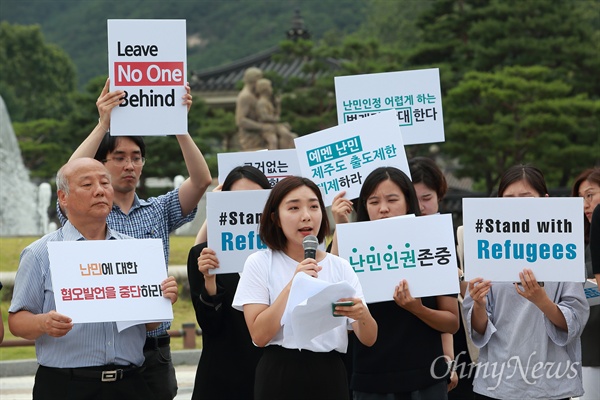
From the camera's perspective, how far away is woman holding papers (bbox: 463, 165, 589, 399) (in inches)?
189

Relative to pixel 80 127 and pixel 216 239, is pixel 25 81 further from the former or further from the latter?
pixel 216 239

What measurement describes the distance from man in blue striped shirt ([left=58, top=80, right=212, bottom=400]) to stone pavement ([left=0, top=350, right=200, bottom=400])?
3719mm

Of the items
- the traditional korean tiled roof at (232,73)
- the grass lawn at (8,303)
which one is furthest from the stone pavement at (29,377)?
the traditional korean tiled roof at (232,73)

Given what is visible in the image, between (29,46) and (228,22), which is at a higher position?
(228,22)

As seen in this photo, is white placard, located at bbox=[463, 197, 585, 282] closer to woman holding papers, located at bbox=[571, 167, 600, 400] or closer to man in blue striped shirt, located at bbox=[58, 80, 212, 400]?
woman holding papers, located at bbox=[571, 167, 600, 400]

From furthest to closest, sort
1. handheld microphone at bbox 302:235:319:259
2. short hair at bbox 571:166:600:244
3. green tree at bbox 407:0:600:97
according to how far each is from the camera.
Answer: green tree at bbox 407:0:600:97, short hair at bbox 571:166:600:244, handheld microphone at bbox 302:235:319:259

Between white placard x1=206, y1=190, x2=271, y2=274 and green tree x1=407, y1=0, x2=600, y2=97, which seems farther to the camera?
green tree x1=407, y1=0, x2=600, y2=97

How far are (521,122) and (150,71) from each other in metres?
20.9

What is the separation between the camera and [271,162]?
616 cm

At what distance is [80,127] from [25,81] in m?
22.2

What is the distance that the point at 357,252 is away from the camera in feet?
15.7

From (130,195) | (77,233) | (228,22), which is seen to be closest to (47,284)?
(77,233)

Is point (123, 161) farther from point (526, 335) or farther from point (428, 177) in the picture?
point (526, 335)

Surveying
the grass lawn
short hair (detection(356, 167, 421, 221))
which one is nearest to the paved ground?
the grass lawn
